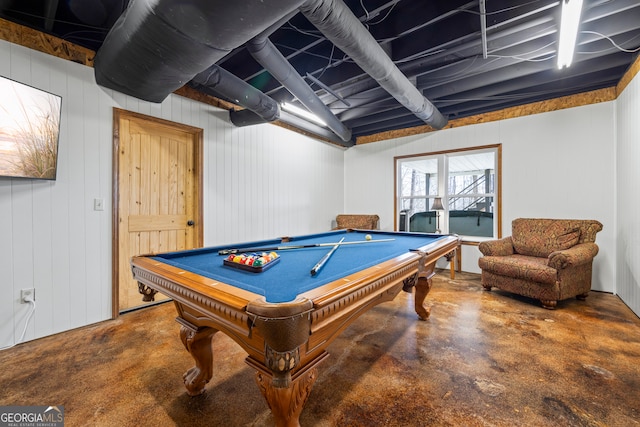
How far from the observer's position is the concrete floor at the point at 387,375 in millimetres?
1359

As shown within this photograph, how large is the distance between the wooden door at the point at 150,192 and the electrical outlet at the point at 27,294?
21.4 inches

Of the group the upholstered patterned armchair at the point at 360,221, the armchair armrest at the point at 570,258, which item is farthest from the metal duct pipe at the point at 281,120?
the armchair armrest at the point at 570,258

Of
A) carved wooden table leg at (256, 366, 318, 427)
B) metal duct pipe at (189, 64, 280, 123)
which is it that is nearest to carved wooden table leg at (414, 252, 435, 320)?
carved wooden table leg at (256, 366, 318, 427)

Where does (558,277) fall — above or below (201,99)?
below

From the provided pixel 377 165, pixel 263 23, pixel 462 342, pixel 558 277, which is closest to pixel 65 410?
pixel 263 23

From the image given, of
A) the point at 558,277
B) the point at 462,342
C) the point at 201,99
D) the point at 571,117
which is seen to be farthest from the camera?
the point at 571,117

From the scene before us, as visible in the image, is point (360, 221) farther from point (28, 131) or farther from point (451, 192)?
point (28, 131)

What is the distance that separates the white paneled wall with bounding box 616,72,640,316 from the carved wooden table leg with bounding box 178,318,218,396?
3924 mm

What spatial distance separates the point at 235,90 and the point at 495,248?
3.69 metres

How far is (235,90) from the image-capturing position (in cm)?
258

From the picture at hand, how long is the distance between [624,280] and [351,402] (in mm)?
3658

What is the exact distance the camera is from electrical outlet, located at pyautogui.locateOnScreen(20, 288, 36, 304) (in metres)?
2.10

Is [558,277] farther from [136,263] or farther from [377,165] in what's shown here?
[136,263]

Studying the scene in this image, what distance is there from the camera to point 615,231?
10.7 ft
